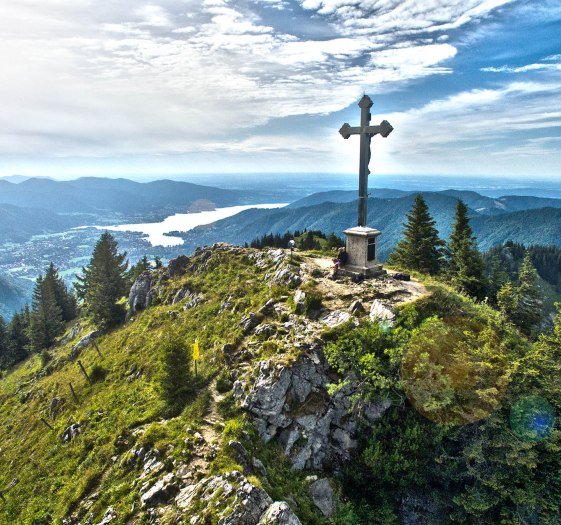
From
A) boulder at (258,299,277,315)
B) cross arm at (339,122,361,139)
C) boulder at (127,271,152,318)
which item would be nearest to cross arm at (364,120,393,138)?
cross arm at (339,122,361,139)

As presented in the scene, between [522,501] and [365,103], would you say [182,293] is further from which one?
[522,501]

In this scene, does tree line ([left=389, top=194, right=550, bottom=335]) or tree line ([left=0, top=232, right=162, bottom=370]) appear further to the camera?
tree line ([left=0, top=232, right=162, bottom=370])

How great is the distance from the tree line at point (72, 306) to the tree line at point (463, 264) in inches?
1262

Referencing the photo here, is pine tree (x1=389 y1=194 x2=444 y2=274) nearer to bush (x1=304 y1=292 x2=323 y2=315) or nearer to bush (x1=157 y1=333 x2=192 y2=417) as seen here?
bush (x1=304 y1=292 x2=323 y2=315)

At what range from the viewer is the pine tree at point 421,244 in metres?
37.6

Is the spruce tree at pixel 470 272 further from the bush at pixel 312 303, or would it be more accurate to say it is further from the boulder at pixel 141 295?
the boulder at pixel 141 295

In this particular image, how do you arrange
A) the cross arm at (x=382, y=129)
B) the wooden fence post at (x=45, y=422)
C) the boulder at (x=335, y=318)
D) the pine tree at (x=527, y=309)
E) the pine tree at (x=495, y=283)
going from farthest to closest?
the pine tree at (x=495, y=283) → the pine tree at (x=527, y=309) → the wooden fence post at (x=45, y=422) → the cross arm at (x=382, y=129) → the boulder at (x=335, y=318)

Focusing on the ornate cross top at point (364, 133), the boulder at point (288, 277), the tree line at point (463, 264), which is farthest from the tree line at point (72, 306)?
the tree line at point (463, 264)

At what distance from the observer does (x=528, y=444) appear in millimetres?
11391

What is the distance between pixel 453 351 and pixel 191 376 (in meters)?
11.8

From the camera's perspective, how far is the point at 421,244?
38.0 meters

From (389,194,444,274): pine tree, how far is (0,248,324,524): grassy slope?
20218 mm

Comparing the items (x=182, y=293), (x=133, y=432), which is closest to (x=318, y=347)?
(x=133, y=432)

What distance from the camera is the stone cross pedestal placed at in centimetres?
2006
